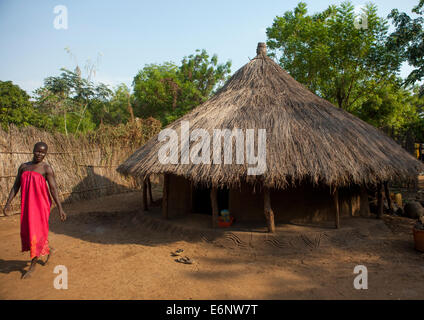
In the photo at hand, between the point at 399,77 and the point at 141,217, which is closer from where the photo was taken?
the point at 141,217

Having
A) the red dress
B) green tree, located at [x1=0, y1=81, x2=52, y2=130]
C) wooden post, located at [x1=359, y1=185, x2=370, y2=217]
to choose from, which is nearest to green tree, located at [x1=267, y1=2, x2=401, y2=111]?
wooden post, located at [x1=359, y1=185, x2=370, y2=217]

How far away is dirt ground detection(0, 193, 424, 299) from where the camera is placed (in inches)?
133

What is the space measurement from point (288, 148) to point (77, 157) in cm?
718

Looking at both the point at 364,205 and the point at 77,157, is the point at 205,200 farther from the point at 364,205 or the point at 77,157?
the point at 77,157

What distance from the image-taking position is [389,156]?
5664 millimetres

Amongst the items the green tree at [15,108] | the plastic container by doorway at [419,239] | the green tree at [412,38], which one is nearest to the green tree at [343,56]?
the green tree at [412,38]

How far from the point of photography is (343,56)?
10.8 metres

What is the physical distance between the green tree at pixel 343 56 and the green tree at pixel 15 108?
13.7 m

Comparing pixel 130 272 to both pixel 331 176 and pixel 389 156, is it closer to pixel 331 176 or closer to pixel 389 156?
pixel 331 176

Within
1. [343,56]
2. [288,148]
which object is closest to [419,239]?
[288,148]

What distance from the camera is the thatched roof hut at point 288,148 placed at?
4.78 meters

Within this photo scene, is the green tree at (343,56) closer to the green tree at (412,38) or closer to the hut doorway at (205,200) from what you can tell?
the green tree at (412,38)
